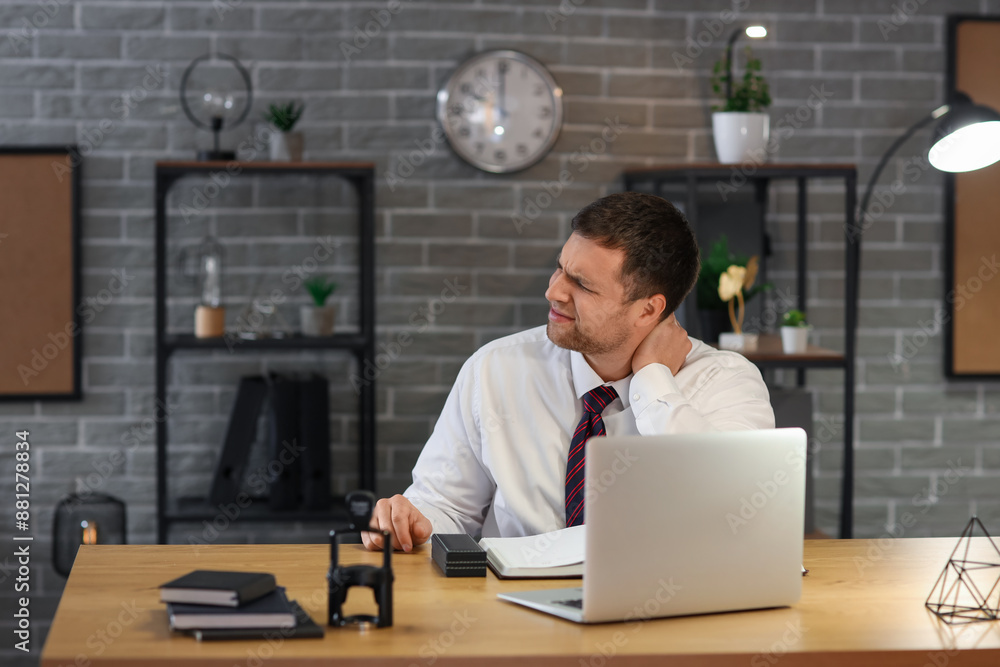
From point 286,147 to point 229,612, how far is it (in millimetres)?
1859

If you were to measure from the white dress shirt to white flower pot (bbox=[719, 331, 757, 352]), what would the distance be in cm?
69

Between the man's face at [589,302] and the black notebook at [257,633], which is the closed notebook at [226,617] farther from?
the man's face at [589,302]

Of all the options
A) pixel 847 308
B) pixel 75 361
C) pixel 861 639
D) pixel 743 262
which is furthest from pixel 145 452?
pixel 861 639

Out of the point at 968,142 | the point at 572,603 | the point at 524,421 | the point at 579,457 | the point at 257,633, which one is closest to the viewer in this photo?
the point at 257,633

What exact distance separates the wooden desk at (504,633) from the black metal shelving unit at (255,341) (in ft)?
4.18

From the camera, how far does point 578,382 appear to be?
1934 millimetres

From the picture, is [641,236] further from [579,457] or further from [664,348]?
[579,457]

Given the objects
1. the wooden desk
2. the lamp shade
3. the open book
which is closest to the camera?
the wooden desk

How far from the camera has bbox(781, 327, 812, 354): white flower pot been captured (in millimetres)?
2747

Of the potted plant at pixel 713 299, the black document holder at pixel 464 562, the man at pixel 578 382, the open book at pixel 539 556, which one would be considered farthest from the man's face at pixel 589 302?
the potted plant at pixel 713 299

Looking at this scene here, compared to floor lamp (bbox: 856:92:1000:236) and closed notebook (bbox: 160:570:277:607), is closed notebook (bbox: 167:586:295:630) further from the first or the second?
floor lamp (bbox: 856:92:1000:236)

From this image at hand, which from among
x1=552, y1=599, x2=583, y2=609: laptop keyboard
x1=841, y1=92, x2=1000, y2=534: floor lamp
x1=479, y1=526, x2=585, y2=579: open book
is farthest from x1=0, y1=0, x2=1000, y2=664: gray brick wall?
x1=552, y1=599, x2=583, y2=609: laptop keyboard

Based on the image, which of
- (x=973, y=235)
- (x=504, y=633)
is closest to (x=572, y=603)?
(x=504, y=633)

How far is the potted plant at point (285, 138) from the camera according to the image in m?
2.83
